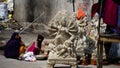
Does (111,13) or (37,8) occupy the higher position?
(111,13)

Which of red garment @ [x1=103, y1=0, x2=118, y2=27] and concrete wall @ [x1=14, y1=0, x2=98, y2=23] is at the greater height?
red garment @ [x1=103, y1=0, x2=118, y2=27]

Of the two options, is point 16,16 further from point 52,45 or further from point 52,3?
point 52,45

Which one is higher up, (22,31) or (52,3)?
(52,3)

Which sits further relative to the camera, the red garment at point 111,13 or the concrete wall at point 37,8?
the concrete wall at point 37,8

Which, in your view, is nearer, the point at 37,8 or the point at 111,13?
the point at 111,13

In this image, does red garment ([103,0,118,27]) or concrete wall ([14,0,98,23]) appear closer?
red garment ([103,0,118,27])

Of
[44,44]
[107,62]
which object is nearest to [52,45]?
[107,62]

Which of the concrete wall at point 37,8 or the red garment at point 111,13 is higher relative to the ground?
the red garment at point 111,13

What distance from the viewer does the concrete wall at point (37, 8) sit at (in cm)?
1984

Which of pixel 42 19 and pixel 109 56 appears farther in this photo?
pixel 42 19

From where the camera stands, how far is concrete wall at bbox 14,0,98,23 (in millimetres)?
19844

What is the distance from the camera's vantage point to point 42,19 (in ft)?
68.6

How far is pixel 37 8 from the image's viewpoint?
21281 mm

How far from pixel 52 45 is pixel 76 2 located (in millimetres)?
6414
